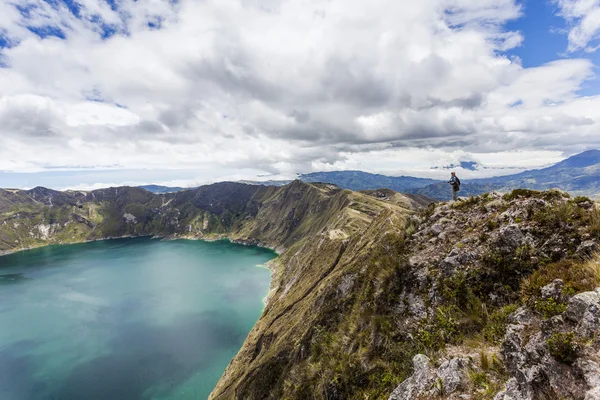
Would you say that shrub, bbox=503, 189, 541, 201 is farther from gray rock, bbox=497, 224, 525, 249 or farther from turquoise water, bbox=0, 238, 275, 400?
turquoise water, bbox=0, 238, 275, 400

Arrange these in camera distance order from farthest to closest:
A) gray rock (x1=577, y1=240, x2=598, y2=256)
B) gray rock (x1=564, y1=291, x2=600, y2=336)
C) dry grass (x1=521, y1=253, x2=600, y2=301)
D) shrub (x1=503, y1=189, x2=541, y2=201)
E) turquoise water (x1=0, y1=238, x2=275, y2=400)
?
turquoise water (x1=0, y1=238, x2=275, y2=400)
shrub (x1=503, y1=189, x2=541, y2=201)
gray rock (x1=577, y1=240, x2=598, y2=256)
dry grass (x1=521, y1=253, x2=600, y2=301)
gray rock (x1=564, y1=291, x2=600, y2=336)

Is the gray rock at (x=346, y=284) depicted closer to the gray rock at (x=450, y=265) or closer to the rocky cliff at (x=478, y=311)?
the rocky cliff at (x=478, y=311)

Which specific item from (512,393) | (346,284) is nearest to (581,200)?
(512,393)

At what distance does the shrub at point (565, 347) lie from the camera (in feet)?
31.8

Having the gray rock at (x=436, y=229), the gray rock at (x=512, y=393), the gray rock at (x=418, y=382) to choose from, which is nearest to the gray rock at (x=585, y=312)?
the gray rock at (x=512, y=393)

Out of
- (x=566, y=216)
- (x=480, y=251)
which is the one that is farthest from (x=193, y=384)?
A: (x=566, y=216)

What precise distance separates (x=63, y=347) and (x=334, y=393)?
12489 cm

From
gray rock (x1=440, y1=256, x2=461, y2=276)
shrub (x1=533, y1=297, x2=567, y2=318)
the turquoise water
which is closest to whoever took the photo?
shrub (x1=533, y1=297, x2=567, y2=318)

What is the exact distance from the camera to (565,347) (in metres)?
9.86

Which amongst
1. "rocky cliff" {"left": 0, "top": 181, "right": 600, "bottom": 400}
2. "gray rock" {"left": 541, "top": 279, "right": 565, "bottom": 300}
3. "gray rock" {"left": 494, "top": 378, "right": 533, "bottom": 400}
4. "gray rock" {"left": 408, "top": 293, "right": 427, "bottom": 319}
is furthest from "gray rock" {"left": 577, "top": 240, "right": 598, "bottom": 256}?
"gray rock" {"left": 408, "top": 293, "right": 427, "bottom": 319}

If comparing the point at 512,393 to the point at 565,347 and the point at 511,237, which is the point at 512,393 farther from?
the point at 511,237

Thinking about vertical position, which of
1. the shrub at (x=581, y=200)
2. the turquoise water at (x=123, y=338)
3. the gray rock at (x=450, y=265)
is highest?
the shrub at (x=581, y=200)

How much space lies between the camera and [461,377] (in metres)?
13.1

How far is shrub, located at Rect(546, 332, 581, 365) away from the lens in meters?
9.70
